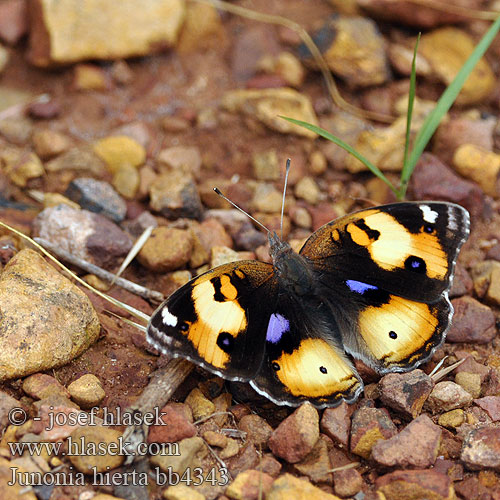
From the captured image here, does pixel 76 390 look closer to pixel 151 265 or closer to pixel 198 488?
pixel 198 488

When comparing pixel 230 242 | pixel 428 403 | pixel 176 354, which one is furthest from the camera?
pixel 230 242

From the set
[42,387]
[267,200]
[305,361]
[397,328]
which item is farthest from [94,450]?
[267,200]

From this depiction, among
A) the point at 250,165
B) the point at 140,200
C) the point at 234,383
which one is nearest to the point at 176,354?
the point at 234,383

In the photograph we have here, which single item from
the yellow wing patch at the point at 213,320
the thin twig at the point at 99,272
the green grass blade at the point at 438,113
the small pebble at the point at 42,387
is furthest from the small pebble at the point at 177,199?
the small pebble at the point at 42,387

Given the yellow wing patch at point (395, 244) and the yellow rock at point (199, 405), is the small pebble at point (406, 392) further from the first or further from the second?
the yellow rock at point (199, 405)

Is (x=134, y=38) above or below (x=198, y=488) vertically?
above

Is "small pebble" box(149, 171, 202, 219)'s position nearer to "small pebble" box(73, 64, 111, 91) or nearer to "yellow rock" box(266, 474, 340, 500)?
"small pebble" box(73, 64, 111, 91)

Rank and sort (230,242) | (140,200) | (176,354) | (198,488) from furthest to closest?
(140,200)
(230,242)
(176,354)
(198,488)

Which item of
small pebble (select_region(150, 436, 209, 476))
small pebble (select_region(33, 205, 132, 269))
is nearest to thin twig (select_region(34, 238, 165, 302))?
small pebble (select_region(33, 205, 132, 269))
